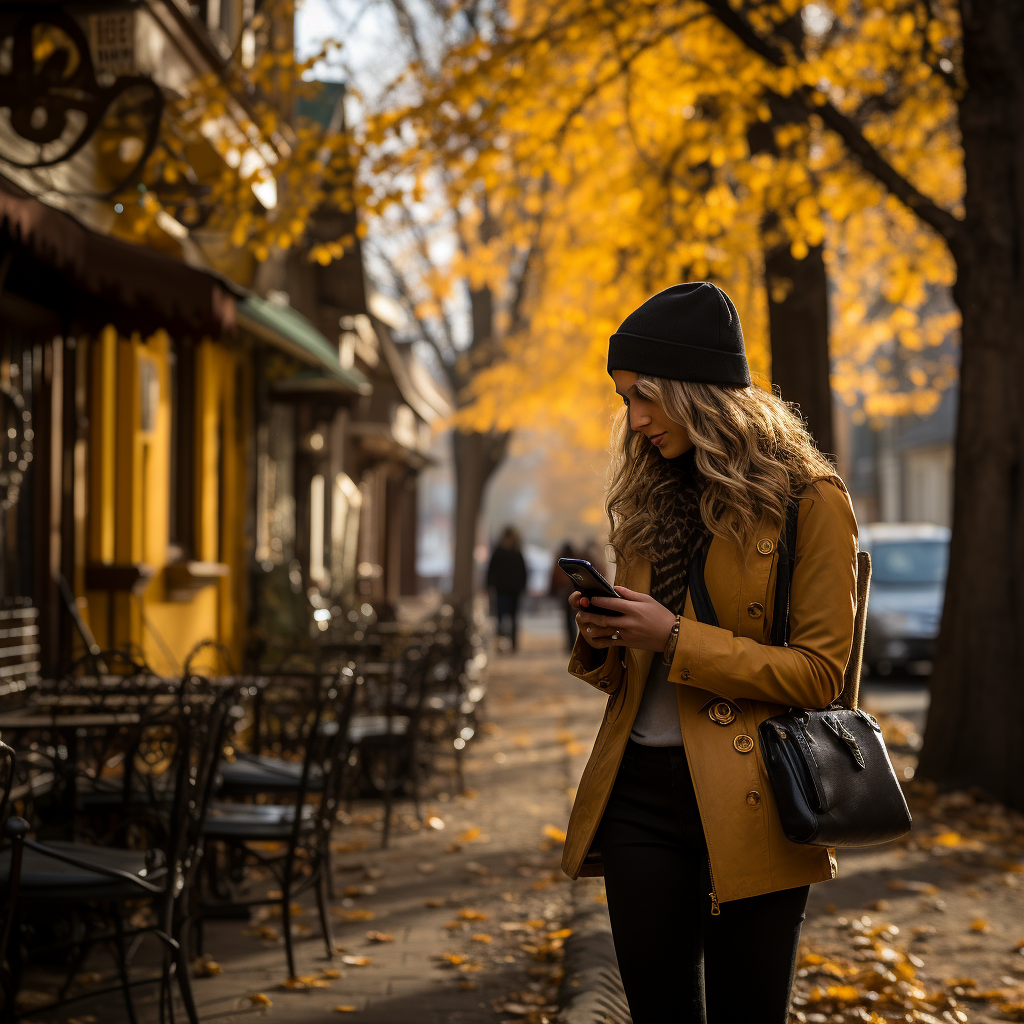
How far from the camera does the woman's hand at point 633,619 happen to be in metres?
2.57

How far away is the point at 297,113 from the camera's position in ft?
48.2

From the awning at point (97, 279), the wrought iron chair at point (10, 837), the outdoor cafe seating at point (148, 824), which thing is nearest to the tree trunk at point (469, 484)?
the outdoor cafe seating at point (148, 824)

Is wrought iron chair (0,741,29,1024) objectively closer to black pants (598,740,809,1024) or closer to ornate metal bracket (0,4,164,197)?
black pants (598,740,809,1024)

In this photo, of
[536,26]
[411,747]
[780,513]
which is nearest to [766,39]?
[536,26]

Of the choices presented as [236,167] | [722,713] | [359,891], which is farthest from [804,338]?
[722,713]

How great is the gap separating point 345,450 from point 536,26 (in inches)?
439

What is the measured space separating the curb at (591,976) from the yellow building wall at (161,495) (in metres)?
2.99

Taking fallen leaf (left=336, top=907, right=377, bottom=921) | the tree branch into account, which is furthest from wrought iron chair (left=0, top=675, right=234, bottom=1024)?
the tree branch

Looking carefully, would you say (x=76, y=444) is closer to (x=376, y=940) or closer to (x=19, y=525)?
(x=19, y=525)

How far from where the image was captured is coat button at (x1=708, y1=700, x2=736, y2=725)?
8.56 feet

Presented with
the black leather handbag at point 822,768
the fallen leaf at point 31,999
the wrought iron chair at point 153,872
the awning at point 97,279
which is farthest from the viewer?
the awning at point 97,279

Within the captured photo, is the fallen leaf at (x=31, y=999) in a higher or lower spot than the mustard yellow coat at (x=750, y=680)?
lower

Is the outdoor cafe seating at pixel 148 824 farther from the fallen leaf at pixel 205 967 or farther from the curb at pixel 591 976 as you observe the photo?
the curb at pixel 591 976

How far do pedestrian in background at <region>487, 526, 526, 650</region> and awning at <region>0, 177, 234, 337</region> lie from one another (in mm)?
14928
